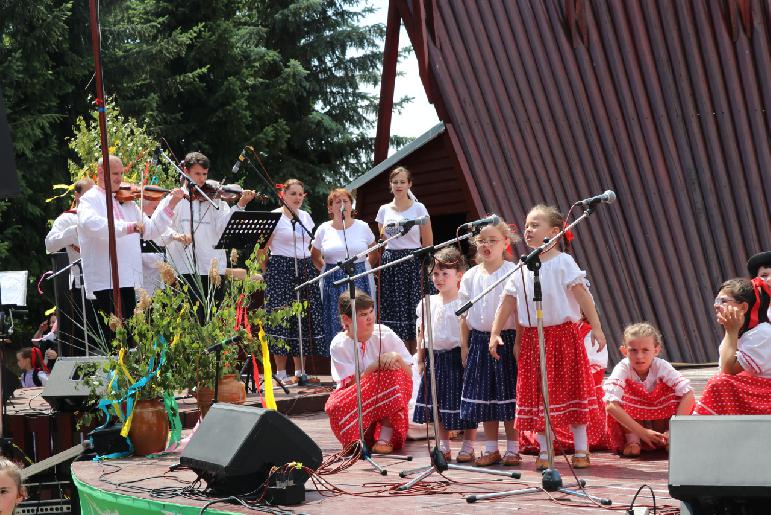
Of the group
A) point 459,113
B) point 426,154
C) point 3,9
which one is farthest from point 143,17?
point 459,113

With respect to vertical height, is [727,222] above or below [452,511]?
above

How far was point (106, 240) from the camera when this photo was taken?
8.02 m

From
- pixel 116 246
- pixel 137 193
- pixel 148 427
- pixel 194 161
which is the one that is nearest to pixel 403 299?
pixel 194 161

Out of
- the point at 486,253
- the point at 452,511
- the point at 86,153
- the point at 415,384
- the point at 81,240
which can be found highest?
the point at 86,153

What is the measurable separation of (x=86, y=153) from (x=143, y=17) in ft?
28.6

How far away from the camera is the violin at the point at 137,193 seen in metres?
8.13

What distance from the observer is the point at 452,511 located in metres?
4.57

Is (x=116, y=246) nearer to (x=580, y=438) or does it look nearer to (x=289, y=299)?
(x=289, y=299)

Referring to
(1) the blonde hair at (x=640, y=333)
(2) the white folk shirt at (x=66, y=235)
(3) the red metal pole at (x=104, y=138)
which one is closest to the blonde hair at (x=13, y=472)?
(3) the red metal pole at (x=104, y=138)

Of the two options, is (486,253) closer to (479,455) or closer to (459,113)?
(479,455)

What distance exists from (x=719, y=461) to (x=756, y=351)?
195 cm

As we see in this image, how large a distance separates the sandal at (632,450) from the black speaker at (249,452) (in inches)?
75.1

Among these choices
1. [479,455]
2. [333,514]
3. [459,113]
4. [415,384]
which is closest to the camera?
[333,514]

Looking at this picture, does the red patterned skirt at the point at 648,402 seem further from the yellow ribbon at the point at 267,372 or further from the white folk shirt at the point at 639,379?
the yellow ribbon at the point at 267,372
